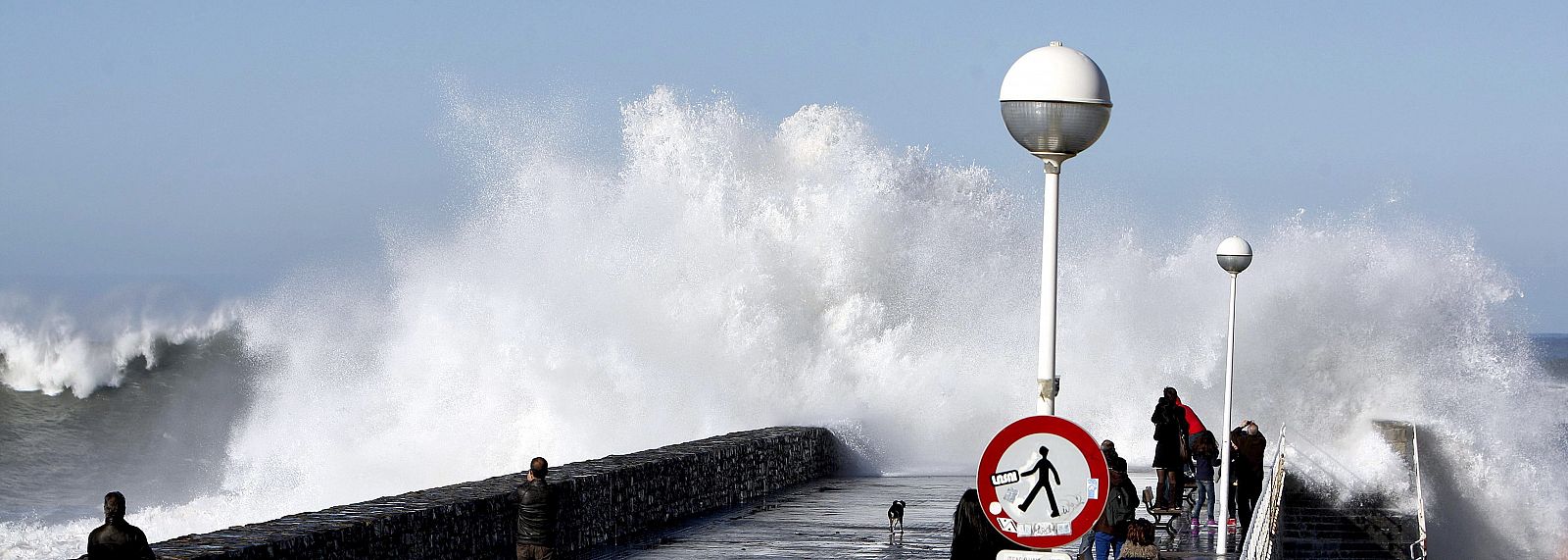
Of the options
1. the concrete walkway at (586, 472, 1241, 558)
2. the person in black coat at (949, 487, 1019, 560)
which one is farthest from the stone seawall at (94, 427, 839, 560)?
the person in black coat at (949, 487, 1019, 560)

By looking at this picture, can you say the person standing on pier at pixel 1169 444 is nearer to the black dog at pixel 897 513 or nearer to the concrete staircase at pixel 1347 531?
the black dog at pixel 897 513

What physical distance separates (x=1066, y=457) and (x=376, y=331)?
105 ft

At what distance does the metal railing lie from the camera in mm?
11719

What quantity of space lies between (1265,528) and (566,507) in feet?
18.6

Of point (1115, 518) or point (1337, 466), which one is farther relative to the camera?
point (1337, 466)

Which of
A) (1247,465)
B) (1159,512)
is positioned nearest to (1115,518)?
(1159,512)

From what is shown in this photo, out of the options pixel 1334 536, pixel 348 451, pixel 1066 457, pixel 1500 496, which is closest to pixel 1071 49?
pixel 1066 457

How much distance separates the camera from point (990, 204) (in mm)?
32250

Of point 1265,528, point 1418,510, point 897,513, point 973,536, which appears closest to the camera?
point 973,536

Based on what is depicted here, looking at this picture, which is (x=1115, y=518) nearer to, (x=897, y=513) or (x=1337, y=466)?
(x=897, y=513)

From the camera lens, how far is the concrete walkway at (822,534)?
14.6 m

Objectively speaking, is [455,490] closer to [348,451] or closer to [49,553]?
[49,553]

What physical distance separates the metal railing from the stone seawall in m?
5.14

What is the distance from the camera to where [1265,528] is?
13.8 meters
